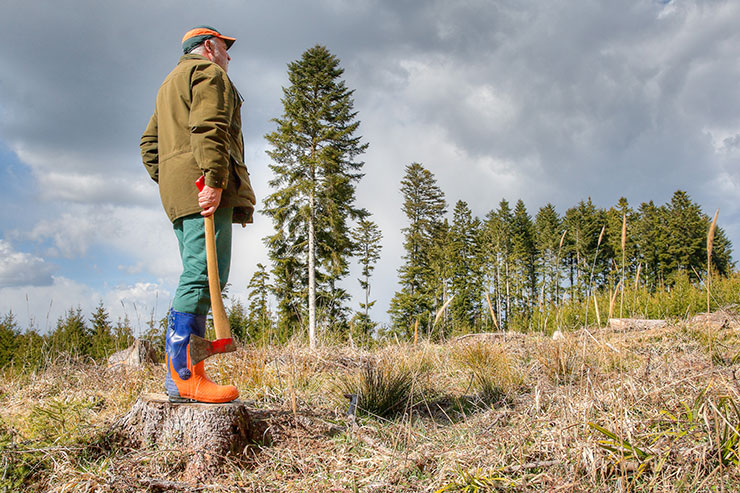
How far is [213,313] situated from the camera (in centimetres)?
241

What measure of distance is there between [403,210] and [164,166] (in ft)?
100

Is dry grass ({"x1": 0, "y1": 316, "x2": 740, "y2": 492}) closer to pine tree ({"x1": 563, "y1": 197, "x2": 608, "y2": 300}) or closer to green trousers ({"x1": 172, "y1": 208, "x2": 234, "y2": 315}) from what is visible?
green trousers ({"x1": 172, "y1": 208, "x2": 234, "y2": 315})

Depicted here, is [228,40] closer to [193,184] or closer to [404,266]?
[193,184]

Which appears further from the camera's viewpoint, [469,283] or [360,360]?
[469,283]

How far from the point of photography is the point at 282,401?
10.6 feet

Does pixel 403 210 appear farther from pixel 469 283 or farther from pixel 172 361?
pixel 172 361

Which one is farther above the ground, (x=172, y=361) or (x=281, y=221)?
(x=281, y=221)

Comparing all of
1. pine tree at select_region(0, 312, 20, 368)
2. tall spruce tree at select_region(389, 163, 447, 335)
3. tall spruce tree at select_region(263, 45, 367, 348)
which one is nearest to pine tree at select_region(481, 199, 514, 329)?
tall spruce tree at select_region(389, 163, 447, 335)

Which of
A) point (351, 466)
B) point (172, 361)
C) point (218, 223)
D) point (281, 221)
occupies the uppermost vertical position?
point (281, 221)

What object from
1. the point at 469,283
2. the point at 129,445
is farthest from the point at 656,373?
the point at 469,283

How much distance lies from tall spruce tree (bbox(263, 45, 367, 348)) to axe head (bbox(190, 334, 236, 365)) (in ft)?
55.5

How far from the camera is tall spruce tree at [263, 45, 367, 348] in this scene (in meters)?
20.3

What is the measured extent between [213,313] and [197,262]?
0.31 metres

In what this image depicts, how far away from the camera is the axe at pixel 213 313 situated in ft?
7.79
